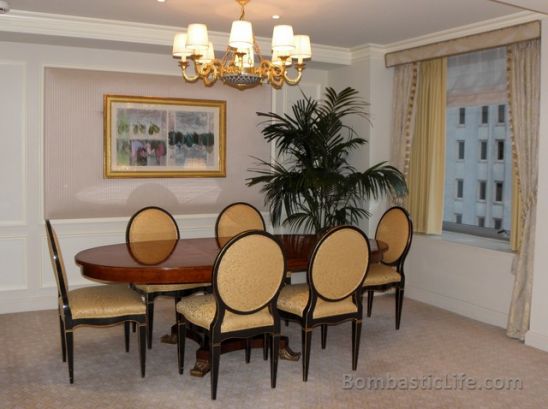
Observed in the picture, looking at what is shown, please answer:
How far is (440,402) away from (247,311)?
1.23 meters

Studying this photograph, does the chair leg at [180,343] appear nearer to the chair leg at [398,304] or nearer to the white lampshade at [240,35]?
the white lampshade at [240,35]

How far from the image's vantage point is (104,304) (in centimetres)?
370

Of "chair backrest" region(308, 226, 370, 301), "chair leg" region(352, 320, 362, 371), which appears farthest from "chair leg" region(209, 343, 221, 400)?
"chair leg" region(352, 320, 362, 371)

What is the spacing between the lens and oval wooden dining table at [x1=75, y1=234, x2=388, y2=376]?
3557 millimetres

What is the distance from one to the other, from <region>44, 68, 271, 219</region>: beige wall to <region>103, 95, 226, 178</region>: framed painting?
7 cm

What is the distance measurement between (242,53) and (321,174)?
6.44 feet

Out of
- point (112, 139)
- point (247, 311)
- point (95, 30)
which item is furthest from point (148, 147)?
point (247, 311)

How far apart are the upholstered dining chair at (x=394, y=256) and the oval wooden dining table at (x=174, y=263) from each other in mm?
337

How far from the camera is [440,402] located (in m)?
3.46

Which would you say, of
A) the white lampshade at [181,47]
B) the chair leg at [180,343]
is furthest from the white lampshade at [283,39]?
the chair leg at [180,343]

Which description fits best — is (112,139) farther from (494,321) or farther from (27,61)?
(494,321)

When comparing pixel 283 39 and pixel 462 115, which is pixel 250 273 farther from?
pixel 462 115

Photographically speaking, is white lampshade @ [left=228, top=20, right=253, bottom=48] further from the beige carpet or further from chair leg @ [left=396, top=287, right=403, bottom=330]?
chair leg @ [left=396, top=287, right=403, bottom=330]

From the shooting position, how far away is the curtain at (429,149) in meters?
5.69
